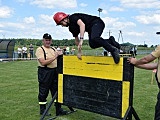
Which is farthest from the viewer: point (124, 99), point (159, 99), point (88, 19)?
point (88, 19)

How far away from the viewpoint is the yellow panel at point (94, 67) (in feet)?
15.0

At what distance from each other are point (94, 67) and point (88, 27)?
30.5 inches

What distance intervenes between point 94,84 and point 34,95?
381cm

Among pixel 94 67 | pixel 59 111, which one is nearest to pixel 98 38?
pixel 94 67

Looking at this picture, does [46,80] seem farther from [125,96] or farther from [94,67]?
[125,96]

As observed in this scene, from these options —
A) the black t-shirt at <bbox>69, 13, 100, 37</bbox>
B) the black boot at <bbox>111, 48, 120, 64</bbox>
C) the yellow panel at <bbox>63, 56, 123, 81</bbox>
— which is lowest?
the yellow panel at <bbox>63, 56, 123, 81</bbox>

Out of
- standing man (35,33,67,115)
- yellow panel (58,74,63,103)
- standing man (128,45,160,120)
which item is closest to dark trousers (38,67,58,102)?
standing man (35,33,67,115)

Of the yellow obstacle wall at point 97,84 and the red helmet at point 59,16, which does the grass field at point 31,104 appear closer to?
the yellow obstacle wall at point 97,84

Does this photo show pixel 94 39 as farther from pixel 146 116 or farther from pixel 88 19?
pixel 146 116

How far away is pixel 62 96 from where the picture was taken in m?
5.74

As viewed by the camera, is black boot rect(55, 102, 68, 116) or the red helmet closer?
the red helmet

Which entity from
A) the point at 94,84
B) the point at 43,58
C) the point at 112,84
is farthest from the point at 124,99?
the point at 43,58

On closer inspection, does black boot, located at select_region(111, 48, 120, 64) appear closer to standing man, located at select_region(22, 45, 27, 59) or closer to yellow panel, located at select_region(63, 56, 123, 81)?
yellow panel, located at select_region(63, 56, 123, 81)

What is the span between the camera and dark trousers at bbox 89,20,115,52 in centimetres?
464
